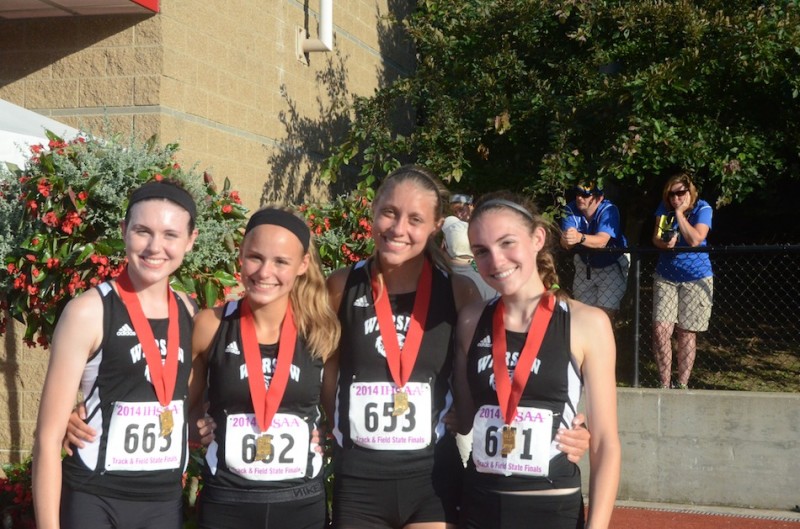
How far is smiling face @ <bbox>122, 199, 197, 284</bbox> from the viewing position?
3.24 m

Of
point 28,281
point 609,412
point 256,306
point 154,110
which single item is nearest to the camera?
point 609,412

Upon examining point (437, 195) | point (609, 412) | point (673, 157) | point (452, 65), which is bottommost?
point (609, 412)

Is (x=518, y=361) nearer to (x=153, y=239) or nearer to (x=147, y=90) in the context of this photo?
(x=153, y=239)

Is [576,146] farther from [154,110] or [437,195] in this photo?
[437,195]

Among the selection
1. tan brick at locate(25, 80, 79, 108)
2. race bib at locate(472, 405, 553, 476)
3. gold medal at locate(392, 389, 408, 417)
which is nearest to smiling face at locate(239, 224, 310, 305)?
gold medal at locate(392, 389, 408, 417)

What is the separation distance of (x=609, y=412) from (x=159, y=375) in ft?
5.21

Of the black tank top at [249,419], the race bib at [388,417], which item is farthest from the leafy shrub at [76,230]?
the race bib at [388,417]

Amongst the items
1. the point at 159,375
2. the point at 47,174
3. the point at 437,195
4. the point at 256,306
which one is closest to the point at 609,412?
the point at 437,195

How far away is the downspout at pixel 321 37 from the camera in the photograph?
8961 millimetres

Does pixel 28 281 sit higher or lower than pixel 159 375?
higher

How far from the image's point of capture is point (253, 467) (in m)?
3.23

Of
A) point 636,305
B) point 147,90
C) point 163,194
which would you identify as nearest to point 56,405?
point 163,194

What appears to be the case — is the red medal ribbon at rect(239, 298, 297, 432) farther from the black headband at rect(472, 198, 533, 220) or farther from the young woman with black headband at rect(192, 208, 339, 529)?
the black headband at rect(472, 198, 533, 220)

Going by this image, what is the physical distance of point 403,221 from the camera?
3.54 meters
